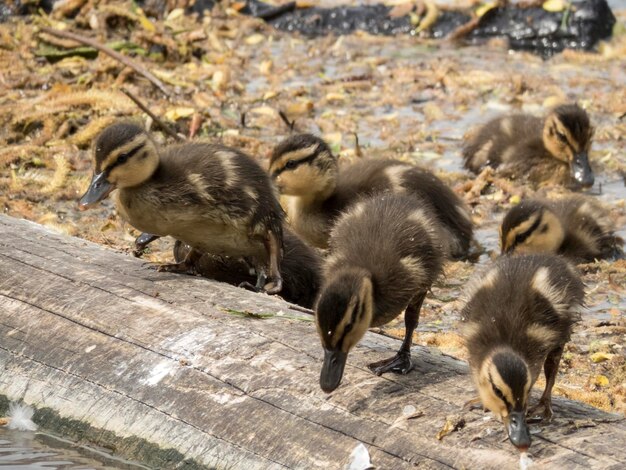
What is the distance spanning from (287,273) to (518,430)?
230 cm

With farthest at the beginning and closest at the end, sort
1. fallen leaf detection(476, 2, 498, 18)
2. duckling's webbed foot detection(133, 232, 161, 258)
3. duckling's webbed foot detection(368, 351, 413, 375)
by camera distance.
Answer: fallen leaf detection(476, 2, 498, 18)
duckling's webbed foot detection(133, 232, 161, 258)
duckling's webbed foot detection(368, 351, 413, 375)

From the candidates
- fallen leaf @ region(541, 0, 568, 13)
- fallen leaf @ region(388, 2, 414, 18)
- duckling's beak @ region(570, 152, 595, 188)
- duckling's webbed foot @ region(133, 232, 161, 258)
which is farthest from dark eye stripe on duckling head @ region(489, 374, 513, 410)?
fallen leaf @ region(388, 2, 414, 18)

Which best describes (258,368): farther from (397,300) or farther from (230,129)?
(230,129)

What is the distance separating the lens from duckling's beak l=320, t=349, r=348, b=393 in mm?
3504

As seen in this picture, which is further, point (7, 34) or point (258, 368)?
point (7, 34)

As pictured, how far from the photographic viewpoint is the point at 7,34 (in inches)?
380

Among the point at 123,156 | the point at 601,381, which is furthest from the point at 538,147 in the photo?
the point at 123,156

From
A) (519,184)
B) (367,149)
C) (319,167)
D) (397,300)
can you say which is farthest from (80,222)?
(397,300)

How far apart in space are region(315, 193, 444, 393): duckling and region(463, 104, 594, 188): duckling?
328 centimetres

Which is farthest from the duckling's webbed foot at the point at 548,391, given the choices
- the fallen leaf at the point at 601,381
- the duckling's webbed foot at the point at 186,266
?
the duckling's webbed foot at the point at 186,266

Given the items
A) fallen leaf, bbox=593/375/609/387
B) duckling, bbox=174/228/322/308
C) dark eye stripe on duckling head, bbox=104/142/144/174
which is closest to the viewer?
fallen leaf, bbox=593/375/609/387

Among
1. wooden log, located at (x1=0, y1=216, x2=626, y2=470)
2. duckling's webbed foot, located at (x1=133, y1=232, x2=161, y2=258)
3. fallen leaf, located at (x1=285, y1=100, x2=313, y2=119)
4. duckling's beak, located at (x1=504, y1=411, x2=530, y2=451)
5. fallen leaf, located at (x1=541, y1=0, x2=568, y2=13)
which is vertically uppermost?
duckling's beak, located at (x1=504, y1=411, x2=530, y2=451)

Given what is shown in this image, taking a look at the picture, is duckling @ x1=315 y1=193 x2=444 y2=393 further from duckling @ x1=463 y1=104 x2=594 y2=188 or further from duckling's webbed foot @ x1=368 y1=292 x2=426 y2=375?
duckling @ x1=463 y1=104 x2=594 y2=188

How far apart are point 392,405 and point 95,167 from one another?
6.26 ft
